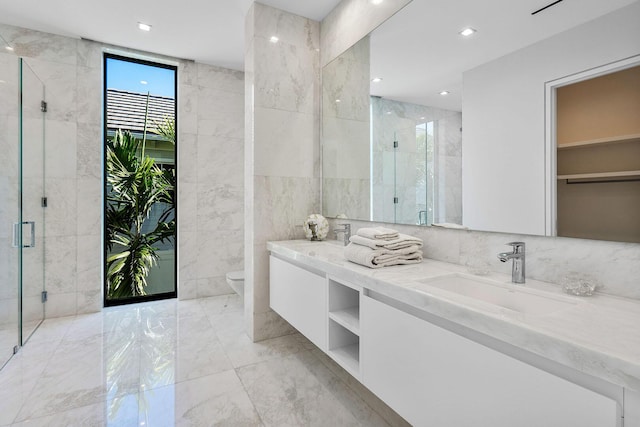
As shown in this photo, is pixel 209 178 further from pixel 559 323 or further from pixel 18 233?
pixel 559 323

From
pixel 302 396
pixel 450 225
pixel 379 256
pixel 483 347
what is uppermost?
pixel 450 225

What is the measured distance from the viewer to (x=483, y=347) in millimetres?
848

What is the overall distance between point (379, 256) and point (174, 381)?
1.45m

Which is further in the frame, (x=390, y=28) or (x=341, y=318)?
(x=390, y=28)

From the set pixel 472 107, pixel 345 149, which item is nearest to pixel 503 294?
pixel 472 107

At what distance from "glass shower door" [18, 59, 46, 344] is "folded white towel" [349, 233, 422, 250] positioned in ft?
8.61

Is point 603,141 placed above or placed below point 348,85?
below

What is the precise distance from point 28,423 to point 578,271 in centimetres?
247

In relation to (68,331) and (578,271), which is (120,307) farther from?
(578,271)

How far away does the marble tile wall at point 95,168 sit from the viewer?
114 inches

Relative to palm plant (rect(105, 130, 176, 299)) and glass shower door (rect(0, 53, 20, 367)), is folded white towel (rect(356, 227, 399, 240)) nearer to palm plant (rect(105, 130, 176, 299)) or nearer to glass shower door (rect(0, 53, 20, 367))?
glass shower door (rect(0, 53, 20, 367))

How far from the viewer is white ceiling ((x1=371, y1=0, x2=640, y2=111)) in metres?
1.16

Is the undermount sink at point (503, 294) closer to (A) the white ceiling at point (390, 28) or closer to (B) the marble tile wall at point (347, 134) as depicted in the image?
(A) the white ceiling at point (390, 28)

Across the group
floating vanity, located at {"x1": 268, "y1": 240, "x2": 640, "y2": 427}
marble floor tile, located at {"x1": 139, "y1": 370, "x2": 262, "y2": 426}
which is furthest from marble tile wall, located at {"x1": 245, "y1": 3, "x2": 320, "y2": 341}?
floating vanity, located at {"x1": 268, "y1": 240, "x2": 640, "y2": 427}
